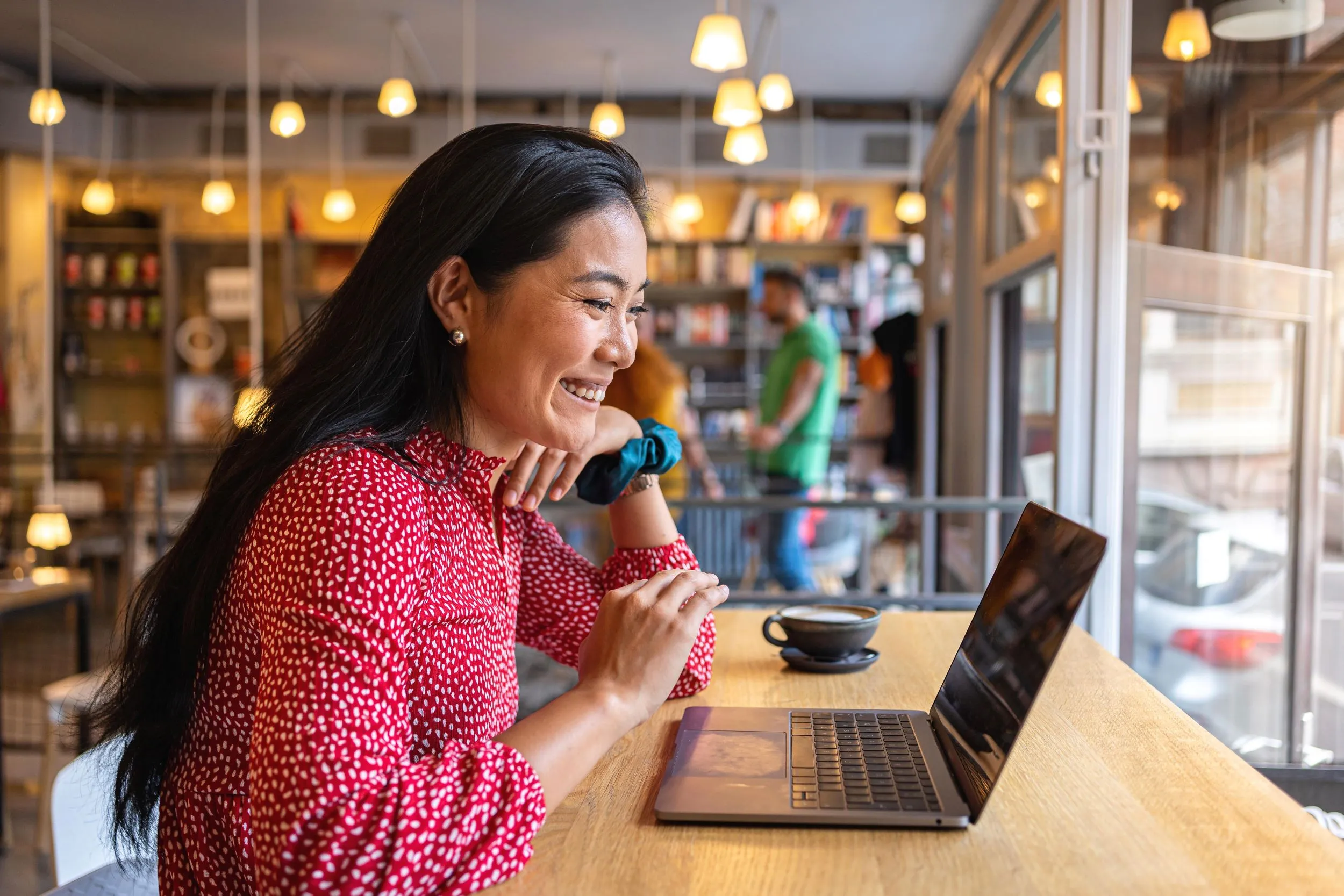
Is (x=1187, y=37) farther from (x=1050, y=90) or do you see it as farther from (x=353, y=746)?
(x=353, y=746)

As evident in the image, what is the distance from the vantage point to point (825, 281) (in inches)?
308

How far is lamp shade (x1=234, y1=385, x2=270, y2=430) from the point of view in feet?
3.69

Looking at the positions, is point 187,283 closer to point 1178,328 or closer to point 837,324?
point 837,324

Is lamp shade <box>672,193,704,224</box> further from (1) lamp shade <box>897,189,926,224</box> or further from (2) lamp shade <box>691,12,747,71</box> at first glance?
(2) lamp shade <box>691,12,747,71</box>

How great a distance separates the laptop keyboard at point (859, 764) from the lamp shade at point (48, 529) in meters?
3.40

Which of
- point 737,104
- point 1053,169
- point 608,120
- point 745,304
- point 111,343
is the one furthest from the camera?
point 111,343

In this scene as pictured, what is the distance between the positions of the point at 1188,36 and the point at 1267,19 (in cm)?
21

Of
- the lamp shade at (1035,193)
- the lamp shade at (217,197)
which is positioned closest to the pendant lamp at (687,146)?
the lamp shade at (217,197)

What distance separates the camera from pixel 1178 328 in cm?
225

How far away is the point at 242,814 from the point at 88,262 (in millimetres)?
8102

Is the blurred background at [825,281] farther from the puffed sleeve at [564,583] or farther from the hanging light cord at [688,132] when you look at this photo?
the puffed sleeve at [564,583]

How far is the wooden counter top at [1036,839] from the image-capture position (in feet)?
2.64

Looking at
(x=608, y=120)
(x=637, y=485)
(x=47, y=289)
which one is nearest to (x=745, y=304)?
(x=608, y=120)

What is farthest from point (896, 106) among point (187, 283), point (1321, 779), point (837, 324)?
point (1321, 779)
